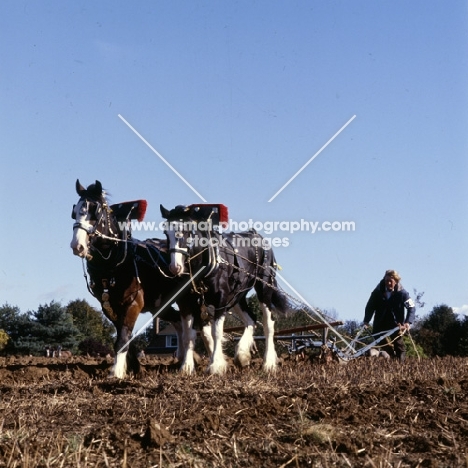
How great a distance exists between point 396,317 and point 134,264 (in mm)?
4192

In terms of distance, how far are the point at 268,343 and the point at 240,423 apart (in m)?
6.63

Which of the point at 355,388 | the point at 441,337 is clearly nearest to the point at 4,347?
the point at 441,337

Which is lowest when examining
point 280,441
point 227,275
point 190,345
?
point 280,441

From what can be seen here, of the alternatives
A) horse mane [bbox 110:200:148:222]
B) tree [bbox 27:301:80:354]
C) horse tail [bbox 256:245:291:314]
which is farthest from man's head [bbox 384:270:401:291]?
tree [bbox 27:301:80:354]

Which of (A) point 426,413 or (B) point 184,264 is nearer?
(A) point 426,413

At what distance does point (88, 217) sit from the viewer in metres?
9.85

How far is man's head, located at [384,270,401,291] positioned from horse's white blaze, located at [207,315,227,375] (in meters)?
2.86

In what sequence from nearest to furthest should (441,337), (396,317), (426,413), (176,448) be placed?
1. (176,448)
2. (426,413)
3. (396,317)
4. (441,337)

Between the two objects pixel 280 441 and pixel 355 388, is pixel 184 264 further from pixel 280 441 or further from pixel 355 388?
pixel 280 441

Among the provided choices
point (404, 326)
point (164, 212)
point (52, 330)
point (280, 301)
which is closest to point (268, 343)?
point (280, 301)

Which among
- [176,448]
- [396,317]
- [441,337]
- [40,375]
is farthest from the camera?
[441,337]

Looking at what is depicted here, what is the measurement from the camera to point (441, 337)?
34.1 metres

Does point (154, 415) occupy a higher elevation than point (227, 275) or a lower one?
lower

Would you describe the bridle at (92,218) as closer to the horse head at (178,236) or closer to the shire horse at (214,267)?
the horse head at (178,236)
